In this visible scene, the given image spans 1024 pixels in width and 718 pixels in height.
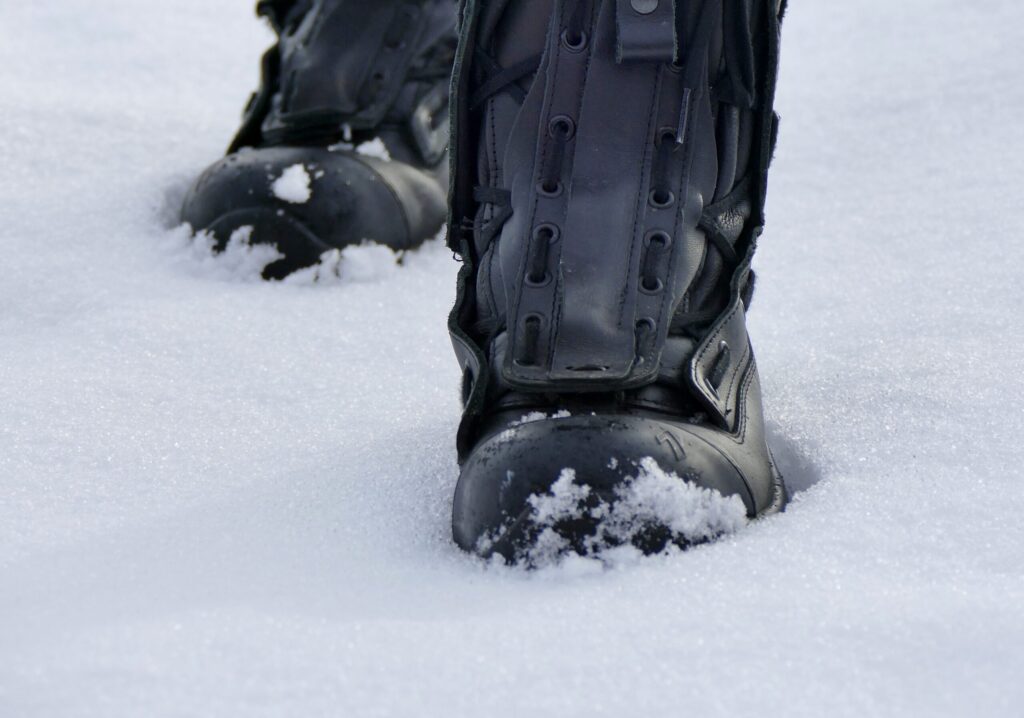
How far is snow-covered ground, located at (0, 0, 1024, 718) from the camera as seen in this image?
0.79 metres

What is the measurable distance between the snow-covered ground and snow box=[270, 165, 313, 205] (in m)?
0.11

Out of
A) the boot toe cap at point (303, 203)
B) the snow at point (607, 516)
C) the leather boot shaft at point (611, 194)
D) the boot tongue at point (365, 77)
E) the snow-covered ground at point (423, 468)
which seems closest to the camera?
the snow-covered ground at point (423, 468)

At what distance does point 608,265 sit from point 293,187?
89 centimetres

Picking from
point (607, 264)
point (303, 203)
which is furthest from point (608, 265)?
point (303, 203)

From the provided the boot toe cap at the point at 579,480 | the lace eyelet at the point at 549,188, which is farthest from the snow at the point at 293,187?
the boot toe cap at the point at 579,480

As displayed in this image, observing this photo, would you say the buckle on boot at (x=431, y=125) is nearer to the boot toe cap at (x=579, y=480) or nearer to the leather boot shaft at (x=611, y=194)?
the leather boot shaft at (x=611, y=194)

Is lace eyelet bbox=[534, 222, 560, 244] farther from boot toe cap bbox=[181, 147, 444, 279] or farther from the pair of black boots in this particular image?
boot toe cap bbox=[181, 147, 444, 279]

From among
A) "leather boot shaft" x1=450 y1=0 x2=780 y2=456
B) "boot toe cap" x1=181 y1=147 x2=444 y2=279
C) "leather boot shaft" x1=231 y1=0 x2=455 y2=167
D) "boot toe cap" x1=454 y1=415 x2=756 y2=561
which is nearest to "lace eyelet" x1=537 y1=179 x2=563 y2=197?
"leather boot shaft" x1=450 y1=0 x2=780 y2=456

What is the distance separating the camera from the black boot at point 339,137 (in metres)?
1.88

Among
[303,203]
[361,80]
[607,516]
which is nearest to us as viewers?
[607,516]

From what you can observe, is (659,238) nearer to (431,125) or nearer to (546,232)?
(546,232)

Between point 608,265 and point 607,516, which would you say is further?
point 608,265

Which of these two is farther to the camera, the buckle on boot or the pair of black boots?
the buckle on boot

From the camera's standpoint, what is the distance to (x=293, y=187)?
1874 mm
